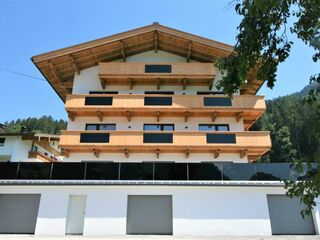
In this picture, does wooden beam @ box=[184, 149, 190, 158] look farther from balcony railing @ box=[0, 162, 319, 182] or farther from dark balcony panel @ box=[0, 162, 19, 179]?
dark balcony panel @ box=[0, 162, 19, 179]

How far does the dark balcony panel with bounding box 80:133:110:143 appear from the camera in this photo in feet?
65.2

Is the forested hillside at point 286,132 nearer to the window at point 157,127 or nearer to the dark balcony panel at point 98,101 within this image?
the window at point 157,127

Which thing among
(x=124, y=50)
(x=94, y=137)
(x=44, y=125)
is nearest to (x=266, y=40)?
(x=94, y=137)

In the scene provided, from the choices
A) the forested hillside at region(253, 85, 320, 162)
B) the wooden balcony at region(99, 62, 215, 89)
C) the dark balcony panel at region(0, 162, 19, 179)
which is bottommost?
the dark balcony panel at region(0, 162, 19, 179)

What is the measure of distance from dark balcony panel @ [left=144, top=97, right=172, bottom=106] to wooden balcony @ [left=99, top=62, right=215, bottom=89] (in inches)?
68.2

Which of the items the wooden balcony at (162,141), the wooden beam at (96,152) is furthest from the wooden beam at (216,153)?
the wooden beam at (96,152)

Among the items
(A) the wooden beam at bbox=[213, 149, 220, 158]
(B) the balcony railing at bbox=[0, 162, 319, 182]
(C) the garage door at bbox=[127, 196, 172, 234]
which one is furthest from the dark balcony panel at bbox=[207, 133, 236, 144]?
(C) the garage door at bbox=[127, 196, 172, 234]

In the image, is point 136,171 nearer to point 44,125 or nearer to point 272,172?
point 272,172

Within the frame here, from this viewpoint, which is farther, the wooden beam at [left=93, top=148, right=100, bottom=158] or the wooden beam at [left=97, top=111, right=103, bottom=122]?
the wooden beam at [left=97, top=111, right=103, bottom=122]

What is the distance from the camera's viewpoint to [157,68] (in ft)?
74.0

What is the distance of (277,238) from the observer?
46.3 ft

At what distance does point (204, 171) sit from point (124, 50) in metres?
12.1

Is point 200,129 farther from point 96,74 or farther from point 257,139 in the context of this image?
point 96,74

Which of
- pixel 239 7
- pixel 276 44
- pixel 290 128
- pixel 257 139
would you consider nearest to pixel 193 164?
pixel 257 139
